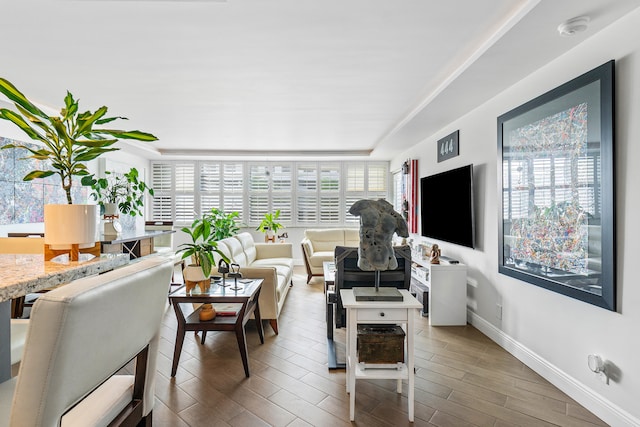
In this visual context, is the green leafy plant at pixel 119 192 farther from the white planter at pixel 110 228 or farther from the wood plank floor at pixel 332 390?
the wood plank floor at pixel 332 390

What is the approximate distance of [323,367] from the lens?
8.76ft

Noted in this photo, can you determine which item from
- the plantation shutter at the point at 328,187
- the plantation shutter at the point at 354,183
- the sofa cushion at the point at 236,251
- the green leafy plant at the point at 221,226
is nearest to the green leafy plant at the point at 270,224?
the green leafy plant at the point at 221,226

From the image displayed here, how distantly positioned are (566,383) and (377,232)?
1.72 metres

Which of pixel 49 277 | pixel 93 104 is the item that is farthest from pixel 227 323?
pixel 93 104

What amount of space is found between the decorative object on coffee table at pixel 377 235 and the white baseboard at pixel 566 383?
138 cm

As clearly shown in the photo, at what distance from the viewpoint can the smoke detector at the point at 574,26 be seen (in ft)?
6.35

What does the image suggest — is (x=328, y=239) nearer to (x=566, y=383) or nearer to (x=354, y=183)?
(x=354, y=183)

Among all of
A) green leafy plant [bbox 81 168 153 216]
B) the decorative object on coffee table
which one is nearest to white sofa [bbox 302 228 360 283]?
green leafy plant [bbox 81 168 153 216]

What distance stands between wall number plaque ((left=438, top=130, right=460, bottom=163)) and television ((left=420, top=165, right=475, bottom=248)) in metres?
0.26

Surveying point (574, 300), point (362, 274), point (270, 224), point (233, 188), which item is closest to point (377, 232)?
point (362, 274)

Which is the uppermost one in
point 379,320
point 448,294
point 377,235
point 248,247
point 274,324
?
point 377,235

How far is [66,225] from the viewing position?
4.00 feet

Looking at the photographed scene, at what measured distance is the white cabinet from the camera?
11.9 feet

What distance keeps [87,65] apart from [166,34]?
41.2 inches
